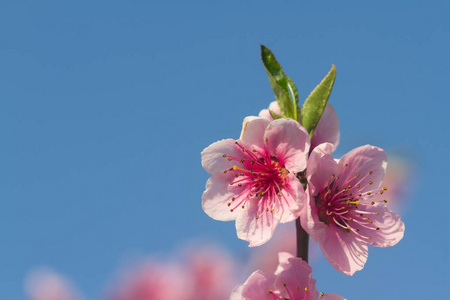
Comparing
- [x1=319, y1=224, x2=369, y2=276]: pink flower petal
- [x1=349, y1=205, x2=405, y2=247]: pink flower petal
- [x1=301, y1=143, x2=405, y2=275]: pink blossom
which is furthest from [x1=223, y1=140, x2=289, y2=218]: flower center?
[x1=349, y1=205, x2=405, y2=247]: pink flower petal

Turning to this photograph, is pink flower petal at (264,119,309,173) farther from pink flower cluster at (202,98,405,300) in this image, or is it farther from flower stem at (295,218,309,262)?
flower stem at (295,218,309,262)

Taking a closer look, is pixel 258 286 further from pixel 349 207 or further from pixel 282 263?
pixel 349 207

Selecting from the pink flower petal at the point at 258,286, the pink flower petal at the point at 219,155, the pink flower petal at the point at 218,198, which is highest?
the pink flower petal at the point at 219,155

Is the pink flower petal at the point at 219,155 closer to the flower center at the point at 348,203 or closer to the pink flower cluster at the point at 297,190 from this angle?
the pink flower cluster at the point at 297,190

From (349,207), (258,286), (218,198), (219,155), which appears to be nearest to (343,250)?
(349,207)

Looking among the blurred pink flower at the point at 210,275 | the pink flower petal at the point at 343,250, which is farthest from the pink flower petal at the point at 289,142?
the blurred pink flower at the point at 210,275

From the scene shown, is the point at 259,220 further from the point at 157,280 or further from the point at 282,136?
the point at 157,280
